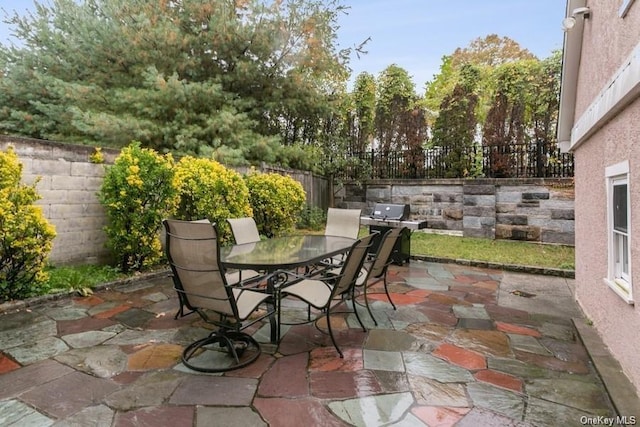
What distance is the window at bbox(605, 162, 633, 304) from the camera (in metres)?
2.45

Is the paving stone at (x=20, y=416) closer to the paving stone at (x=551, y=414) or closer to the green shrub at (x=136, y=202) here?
the paving stone at (x=551, y=414)

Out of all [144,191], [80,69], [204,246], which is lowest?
[204,246]

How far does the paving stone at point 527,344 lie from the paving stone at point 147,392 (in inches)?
97.2

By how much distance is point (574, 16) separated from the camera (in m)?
3.43

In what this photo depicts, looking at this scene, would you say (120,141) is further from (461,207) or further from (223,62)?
(461,207)

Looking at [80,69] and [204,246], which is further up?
[80,69]

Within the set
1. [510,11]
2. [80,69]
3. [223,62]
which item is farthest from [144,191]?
[510,11]

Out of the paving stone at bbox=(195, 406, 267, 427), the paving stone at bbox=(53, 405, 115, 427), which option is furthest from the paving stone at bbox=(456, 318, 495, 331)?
the paving stone at bbox=(53, 405, 115, 427)

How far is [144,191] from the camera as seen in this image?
445 centimetres

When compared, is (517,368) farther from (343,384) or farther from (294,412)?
(294,412)

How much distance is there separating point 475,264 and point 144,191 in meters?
4.98

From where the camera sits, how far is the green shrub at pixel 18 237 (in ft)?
10.8

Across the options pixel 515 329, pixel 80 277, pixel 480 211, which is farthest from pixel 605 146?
pixel 80 277

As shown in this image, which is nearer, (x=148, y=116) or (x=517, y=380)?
(x=517, y=380)
